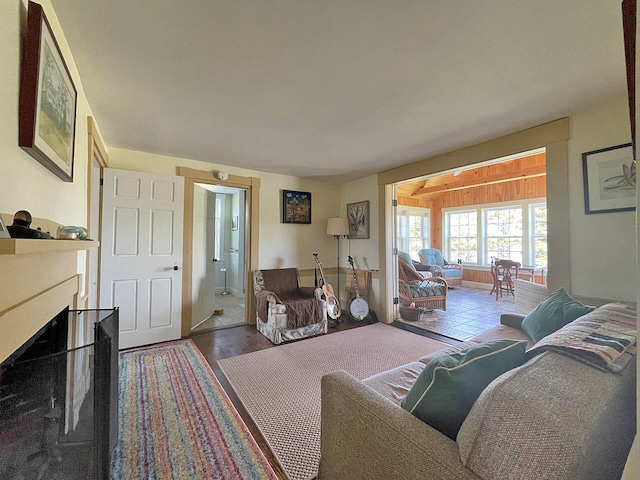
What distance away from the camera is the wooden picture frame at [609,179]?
6.37 ft

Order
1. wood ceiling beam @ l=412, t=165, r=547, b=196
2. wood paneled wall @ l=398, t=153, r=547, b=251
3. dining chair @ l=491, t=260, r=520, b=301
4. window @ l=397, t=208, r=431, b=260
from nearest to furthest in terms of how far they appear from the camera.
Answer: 1. wood ceiling beam @ l=412, t=165, r=547, b=196
2. wood paneled wall @ l=398, t=153, r=547, b=251
3. dining chair @ l=491, t=260, r=520, b=301
4. window @ l=397, t=208, r=431, b=260

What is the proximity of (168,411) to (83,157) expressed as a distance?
192cm

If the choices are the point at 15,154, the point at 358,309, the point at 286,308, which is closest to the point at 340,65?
the point at 15,154

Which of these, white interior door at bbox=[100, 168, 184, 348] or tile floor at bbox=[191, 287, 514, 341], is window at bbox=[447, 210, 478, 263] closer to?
tile floor at bbox=[191, 287, 514, 341]

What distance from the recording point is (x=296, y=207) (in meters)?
4.26

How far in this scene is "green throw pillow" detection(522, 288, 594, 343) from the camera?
165cm

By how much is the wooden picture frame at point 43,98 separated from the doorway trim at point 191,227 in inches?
79.9

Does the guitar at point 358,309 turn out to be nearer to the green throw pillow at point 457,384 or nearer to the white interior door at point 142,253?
the white interior door at point 142,253

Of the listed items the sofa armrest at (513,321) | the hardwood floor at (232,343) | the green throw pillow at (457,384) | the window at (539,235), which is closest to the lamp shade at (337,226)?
the hardwood floor at (232,343)

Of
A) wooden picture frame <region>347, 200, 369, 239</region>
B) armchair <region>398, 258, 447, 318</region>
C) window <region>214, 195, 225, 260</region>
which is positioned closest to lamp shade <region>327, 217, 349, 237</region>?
wooden picture frame <region>347, 200, 369, 239</region>

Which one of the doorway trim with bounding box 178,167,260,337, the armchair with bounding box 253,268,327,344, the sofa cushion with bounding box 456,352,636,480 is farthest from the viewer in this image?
the doorway trim with bounding box 178,167,260,337

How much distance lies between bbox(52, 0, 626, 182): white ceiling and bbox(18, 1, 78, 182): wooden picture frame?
1.05ft

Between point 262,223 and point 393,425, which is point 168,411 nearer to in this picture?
point 393,425

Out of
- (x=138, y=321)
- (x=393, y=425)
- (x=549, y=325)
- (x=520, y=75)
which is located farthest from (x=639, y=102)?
(x=138, y=321)
